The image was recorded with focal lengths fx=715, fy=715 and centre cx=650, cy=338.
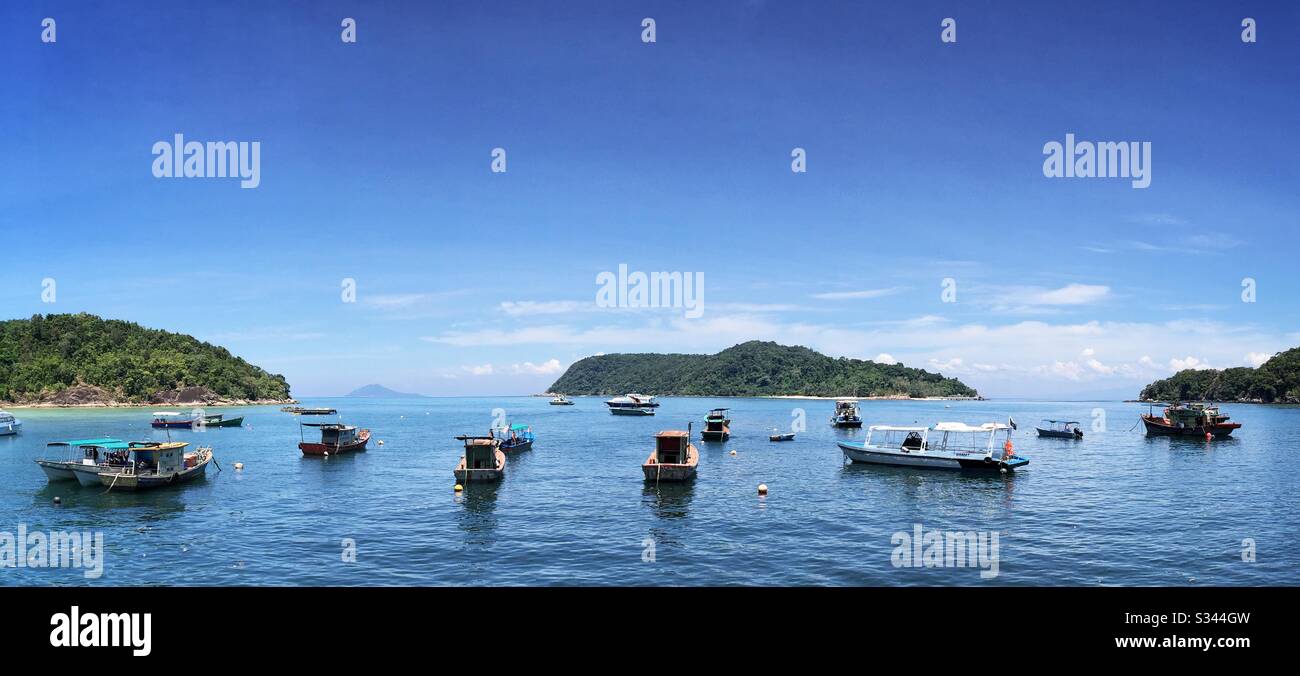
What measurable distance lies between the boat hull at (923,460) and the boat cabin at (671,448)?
21000 millimetres

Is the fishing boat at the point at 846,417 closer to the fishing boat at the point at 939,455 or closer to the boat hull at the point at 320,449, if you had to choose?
the fishing boat at the point at 939,455

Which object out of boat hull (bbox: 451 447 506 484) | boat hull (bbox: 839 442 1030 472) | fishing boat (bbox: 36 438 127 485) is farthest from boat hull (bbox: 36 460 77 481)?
boat hull (bbox: 839 442 1030 472)

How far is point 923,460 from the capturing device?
64.0 metres

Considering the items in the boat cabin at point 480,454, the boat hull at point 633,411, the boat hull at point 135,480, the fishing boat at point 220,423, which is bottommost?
the boat hull at point 633,411

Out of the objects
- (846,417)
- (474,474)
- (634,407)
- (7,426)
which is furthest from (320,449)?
(634,407)

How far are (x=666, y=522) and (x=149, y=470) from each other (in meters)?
37.7

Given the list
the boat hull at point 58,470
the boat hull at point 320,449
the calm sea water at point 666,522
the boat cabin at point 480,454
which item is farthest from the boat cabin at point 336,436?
the boat cabin at point 480,454

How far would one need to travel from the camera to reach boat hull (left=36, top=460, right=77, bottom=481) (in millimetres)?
51562

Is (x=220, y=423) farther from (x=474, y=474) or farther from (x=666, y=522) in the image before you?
(x=666, y=522)

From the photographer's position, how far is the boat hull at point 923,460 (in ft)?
201

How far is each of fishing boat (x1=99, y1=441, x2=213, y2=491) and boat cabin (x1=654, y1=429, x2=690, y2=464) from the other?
34408 millimetres

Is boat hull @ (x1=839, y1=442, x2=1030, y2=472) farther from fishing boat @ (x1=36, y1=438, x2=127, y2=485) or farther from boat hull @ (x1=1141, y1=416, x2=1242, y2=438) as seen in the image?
fishing boat @ (x1=36, y1=438, x2=127, y2=485)
